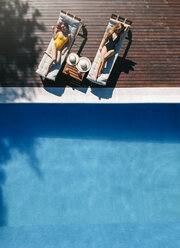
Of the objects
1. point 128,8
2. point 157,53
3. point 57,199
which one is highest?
point 128,8

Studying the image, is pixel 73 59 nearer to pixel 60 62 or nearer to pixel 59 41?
pixel 60 62

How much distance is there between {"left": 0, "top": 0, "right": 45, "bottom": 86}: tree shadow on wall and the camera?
281 inches

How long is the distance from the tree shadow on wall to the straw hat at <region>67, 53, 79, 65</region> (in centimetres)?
123

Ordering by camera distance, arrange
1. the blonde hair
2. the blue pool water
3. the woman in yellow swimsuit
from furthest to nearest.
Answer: the blue pool water → the woman in yellow swimsuit → the blonde hair

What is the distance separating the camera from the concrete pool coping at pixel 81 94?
23.0ft

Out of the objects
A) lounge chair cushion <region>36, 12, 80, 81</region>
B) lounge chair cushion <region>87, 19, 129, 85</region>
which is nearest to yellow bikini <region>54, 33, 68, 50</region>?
lounge chair cushion <region>36, 12, 80, 81</region>

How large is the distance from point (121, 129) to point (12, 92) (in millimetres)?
3989

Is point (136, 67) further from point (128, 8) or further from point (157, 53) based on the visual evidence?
point (128, 8)

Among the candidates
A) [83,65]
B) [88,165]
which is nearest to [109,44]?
[83,65]

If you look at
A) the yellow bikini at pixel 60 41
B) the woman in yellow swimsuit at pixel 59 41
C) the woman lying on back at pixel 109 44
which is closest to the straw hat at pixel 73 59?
the woman in yellow swimsuit at pixel 59 41

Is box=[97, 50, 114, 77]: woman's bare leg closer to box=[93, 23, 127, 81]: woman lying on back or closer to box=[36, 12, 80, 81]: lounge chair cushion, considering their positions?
box=[93, 23, 127, 81]: woman lying on back

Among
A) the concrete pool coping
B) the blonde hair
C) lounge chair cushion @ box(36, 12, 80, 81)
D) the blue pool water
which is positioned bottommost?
the blue pool water

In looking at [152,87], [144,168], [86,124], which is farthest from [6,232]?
[152,87]

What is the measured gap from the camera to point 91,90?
277 inches
